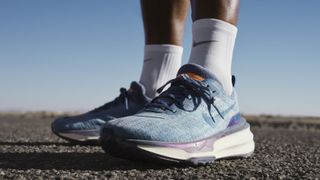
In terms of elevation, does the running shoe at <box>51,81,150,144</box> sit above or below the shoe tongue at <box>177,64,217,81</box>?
below

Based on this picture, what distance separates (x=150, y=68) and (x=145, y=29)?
0.69 ft

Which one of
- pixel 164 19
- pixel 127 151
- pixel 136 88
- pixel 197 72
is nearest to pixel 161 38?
pixel 164 19

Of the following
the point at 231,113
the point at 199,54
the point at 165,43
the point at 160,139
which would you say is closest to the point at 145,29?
the point at 165,43

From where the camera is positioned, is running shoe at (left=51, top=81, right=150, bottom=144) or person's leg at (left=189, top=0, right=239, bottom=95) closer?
person's leg at (left=189, top=0, right=239, bottom=95)

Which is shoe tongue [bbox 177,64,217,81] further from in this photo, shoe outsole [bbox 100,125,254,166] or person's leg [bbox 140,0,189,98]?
person's leg [bbox 140,0,189,98]

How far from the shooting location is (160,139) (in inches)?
62.6

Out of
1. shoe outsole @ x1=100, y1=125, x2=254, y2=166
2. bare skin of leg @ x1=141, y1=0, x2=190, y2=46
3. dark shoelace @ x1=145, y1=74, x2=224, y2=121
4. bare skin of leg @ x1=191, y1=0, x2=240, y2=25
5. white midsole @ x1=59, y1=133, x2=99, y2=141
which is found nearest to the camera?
shoe outsole @ x1=100, y1=125, x2=254, y2=166

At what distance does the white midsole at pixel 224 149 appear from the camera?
159 cm

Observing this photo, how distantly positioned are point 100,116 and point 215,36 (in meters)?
0.93

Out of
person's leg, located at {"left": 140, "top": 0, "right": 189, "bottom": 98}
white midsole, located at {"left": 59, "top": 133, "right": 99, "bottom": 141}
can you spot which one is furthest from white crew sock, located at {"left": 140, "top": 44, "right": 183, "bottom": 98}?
white midsole, located at {"left": 59, "top": 133, "right": 99, "bottom": 141}

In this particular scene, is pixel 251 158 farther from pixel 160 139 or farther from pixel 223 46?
pixel 160 139

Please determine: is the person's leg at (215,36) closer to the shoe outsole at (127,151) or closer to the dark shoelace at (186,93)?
the dark shoelace at (186,93)

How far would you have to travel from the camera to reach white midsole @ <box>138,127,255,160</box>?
1.59 m

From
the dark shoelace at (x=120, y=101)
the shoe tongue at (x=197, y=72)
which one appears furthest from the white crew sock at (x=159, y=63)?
the shoe tongue at (x=197, y=72)
